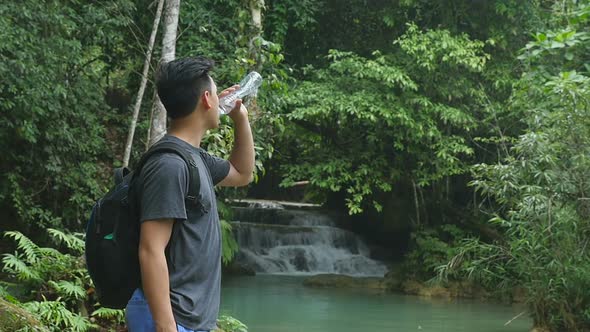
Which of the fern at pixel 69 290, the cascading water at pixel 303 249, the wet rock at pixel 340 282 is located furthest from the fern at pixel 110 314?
the cascading water at pixel 303 249

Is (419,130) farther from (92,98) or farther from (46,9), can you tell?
(46,9)

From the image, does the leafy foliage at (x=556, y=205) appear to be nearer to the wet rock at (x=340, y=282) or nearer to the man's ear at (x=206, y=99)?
the wet rock at (x=340, y=282)

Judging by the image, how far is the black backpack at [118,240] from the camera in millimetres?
2377

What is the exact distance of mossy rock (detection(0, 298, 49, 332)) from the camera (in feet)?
15.5

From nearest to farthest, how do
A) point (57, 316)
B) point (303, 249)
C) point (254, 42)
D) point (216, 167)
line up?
point (216, 167) → point (57, 316) → point (254, 42) → point (303, 249)

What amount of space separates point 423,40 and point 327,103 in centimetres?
182

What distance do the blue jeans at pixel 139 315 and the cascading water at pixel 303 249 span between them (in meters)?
15.2

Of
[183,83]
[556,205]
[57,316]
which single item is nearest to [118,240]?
[183,83]

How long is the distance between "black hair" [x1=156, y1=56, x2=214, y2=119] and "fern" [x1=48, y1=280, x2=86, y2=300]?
4.24m

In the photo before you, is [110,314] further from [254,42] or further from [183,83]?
[183,83]

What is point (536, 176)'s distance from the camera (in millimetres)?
9250

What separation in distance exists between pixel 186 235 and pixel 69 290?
433 centimetres

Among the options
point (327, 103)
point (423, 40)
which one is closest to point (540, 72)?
point (423, 40)

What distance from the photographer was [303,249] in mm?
18156
